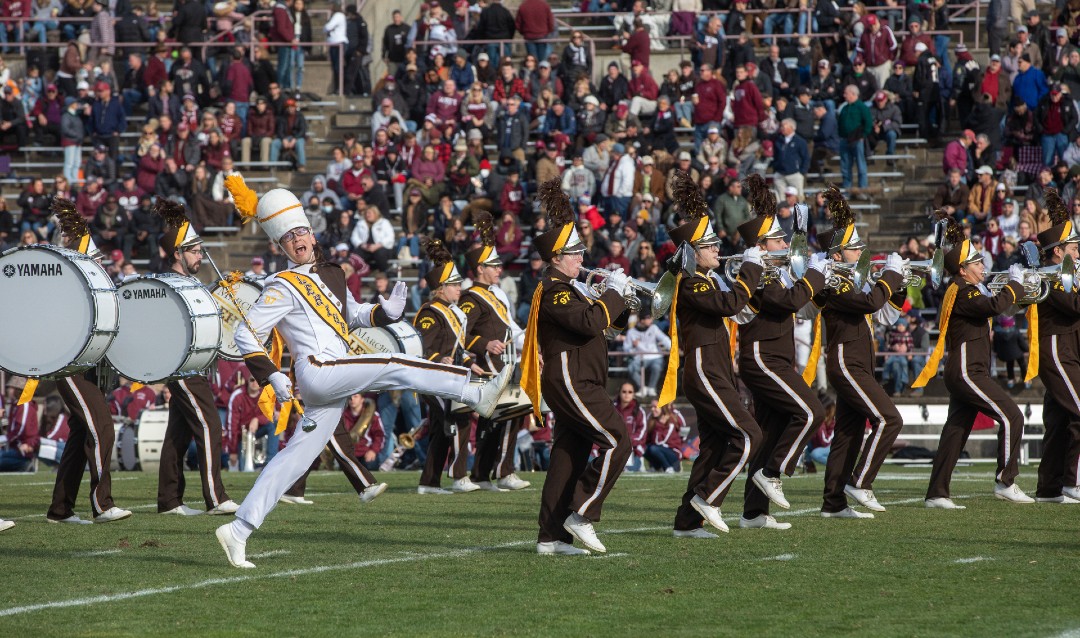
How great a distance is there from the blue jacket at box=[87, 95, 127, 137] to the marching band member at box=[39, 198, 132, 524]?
1550 cm

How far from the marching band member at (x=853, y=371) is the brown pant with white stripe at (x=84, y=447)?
4.99m

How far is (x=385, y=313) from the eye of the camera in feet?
32.2

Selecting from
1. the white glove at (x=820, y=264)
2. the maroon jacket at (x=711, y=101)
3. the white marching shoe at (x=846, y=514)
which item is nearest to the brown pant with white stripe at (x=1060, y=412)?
the white marching shoe at (x=846, y=514)

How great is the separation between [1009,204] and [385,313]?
13157 mm

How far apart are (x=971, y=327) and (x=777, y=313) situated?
7.83 feet

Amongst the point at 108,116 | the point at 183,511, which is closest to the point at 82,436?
the point at 183,511

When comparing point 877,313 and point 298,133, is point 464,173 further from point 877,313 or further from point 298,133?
point 877,313

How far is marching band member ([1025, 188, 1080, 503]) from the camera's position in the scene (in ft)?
40.5

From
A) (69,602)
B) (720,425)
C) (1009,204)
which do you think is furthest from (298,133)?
(69,602)

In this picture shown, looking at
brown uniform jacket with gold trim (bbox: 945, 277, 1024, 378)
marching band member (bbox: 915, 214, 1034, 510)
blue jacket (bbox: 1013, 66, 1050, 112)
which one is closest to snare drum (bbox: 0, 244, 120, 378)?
marching band member (bbox: 915, 214, 1034, 510)

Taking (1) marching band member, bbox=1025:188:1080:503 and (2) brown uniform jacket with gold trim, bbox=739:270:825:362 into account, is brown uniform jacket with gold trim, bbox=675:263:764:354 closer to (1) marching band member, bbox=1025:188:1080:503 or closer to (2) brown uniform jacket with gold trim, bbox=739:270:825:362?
(2) brown uniform jacket with gold trim, bbox=739:270:825:362

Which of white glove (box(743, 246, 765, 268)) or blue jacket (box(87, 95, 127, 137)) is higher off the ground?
blue jacket (box(87, 95, 127, 137))

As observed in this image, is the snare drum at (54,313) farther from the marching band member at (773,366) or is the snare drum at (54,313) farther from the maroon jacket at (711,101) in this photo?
the maroon jacket at (711,101)

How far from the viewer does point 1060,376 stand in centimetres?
1240
